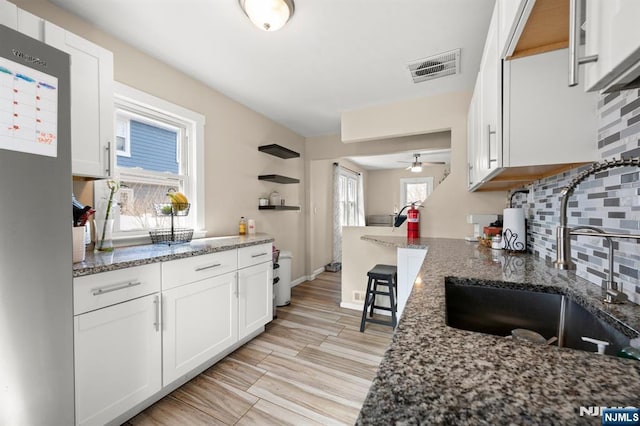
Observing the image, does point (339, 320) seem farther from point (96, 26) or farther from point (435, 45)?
→ point (96, 26)

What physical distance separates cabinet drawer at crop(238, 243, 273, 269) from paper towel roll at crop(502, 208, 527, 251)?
2011 millimetres

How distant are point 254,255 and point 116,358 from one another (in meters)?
1.18

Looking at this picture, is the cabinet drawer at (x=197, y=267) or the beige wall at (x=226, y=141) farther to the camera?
the beige wall at (x=226, y=141)

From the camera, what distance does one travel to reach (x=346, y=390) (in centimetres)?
177

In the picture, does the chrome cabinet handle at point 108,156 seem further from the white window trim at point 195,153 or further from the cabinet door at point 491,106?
the cabinet door at point 491,106

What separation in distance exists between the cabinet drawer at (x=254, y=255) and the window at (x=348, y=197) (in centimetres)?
344

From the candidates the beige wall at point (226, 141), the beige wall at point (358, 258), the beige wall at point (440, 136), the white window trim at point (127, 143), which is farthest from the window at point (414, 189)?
the white window trim at point (127, 143)

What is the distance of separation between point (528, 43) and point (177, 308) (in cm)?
224

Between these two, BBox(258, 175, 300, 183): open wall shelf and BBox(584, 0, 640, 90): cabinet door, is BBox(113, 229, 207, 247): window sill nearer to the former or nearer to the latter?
BBox(258, 175, 300, 183): open wall shelf

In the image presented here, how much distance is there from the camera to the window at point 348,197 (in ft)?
19.6

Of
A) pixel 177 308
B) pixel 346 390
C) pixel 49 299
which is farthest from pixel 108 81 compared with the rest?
pixel 346 390

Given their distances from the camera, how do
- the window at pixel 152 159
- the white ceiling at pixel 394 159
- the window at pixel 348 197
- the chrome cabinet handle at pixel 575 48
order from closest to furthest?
the chrome cabinet handle at pixel 575 48, the window at pixel 152 159, the white ceiling at pixel 394 159, the window at pixel 348 197

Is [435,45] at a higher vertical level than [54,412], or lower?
higher

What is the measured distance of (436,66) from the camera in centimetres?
227
